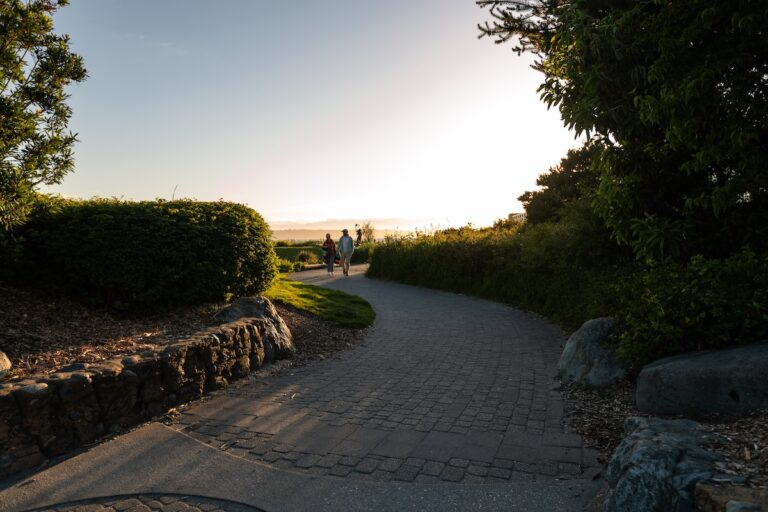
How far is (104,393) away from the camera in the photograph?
4.37m

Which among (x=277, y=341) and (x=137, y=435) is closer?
(x=137, y=435)

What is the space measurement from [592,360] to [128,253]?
640cm

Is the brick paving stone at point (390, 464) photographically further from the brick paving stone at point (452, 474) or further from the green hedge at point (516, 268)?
the green hedge at point (516, 268)

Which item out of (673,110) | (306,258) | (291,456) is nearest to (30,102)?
(291,456)

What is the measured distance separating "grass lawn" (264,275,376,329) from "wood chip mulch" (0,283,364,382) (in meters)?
1.41

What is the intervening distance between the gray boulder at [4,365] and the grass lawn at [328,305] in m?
5.06

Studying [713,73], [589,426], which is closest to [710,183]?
[713,73]

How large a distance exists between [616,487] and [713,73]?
3.93m

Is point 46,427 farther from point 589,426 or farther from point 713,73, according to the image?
point 713,73

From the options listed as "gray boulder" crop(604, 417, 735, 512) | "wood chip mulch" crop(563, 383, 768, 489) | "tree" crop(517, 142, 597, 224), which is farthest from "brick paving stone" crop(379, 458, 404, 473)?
"tree" crop(517, 142, 597, 224)

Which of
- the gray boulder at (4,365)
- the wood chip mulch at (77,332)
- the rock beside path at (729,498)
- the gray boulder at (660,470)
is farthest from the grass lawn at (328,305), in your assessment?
the rock beside path at (729,498)

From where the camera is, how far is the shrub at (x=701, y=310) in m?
4.36

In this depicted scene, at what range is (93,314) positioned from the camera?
7039mm

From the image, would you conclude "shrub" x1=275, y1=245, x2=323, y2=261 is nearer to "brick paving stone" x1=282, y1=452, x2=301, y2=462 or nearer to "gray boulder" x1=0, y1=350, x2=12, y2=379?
"gray boulder" x1=0, y1=350, x2=12, y2=379
